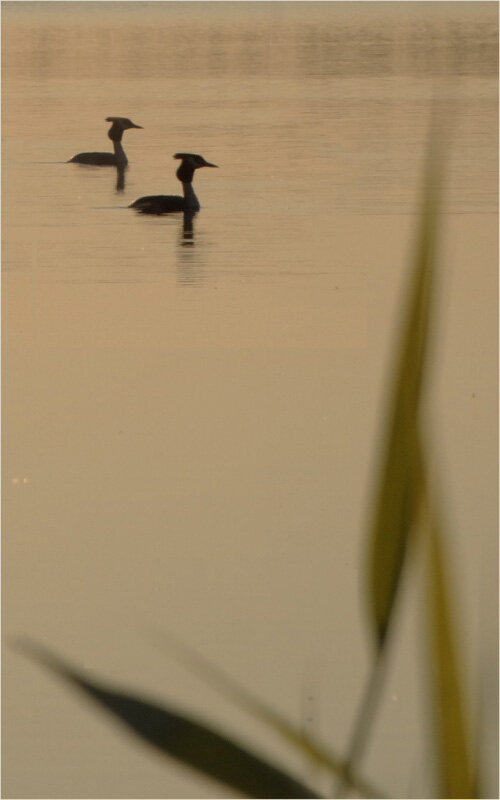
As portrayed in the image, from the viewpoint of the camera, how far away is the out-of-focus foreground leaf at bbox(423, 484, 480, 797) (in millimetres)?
467

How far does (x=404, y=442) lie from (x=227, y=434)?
13.6 feet

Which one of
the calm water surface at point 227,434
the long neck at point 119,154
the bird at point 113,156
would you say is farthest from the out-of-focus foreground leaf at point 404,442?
the long neck at point 119,154

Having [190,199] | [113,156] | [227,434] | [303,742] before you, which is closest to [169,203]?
[190,199]

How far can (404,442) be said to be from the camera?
1.59 feet

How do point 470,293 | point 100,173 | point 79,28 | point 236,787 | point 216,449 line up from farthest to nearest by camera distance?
point 79,28, point 100,173, point 470,293, point 216,449, point 236,787

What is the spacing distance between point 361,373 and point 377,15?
3516 centimetres

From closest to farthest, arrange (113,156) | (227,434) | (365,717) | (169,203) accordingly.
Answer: (365,717), (227,434), (169,203), (113,156)

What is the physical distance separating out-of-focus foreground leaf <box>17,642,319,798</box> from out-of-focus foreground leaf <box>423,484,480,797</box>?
0.15 ft

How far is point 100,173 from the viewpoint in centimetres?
1087

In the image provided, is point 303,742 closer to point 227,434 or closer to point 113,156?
point 227,434

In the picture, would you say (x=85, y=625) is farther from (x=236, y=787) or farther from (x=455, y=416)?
(x=236, y=787)

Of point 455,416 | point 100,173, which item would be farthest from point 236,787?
point 100,173

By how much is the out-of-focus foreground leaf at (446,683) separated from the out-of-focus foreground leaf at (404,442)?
0.02m

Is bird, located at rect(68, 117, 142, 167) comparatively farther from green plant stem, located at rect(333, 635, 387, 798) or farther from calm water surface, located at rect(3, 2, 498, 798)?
green plant stem, located at rect(333, 635, 387, 798)
